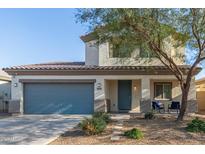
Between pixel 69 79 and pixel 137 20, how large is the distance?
971 cm

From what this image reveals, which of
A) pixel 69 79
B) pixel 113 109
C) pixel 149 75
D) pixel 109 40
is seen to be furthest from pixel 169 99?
pixel 109 40

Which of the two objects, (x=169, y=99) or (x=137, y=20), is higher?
(x=137, y=20)

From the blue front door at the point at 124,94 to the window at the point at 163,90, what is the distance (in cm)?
190

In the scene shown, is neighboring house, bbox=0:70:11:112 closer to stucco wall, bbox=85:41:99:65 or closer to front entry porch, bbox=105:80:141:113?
stucco wall, bbox=85:41:99:65

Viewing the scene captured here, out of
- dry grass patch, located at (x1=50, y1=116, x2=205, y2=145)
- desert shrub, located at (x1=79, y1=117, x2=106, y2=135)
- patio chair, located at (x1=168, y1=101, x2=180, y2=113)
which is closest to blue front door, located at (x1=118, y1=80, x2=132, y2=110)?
patio chair, located at (x1=168, y1=101, x2=180, y2=113)

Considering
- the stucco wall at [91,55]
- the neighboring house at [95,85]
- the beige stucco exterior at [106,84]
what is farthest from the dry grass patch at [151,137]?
the stucco wall at [91,55]

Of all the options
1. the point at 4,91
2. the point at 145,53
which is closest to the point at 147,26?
the point at 145,53

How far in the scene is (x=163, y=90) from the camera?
77.6ft

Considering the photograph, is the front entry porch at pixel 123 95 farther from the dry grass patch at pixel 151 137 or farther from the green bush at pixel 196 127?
the green bush at pixel 196 127

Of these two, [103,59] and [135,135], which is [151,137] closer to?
[135,135]

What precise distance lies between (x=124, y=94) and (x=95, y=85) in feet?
8.90

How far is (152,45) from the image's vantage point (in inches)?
616
